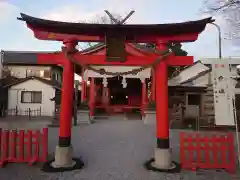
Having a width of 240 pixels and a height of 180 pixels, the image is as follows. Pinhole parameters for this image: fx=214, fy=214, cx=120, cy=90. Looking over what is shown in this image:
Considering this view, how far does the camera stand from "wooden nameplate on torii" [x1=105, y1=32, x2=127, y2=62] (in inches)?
267

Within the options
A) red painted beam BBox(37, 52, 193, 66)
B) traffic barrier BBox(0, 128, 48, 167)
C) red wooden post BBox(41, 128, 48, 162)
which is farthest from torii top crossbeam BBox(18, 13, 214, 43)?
traffic barrier BBox(0, 128, 48, 167)

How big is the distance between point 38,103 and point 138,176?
20.9 meters

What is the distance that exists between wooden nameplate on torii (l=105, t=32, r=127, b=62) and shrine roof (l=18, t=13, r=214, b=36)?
0.14 metres

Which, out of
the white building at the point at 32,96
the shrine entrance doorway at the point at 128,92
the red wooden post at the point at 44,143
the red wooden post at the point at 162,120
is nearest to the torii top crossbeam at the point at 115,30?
the red wooden post at the point at 162,120

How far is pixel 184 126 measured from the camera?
15.4 metres

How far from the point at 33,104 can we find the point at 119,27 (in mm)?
20519

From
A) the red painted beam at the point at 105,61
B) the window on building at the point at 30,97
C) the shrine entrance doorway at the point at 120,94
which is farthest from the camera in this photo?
the window on building at the point at 30,97

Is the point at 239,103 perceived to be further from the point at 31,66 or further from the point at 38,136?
the point at 31,66

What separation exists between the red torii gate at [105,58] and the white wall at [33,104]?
18259 millimetres

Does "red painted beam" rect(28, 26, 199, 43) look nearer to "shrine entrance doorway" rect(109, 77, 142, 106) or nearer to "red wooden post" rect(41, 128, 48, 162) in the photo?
"red wooden post" rect(41, 128, 48, 162)

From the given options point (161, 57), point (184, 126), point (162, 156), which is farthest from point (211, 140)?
point (184, 126)

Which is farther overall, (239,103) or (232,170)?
(239,103)

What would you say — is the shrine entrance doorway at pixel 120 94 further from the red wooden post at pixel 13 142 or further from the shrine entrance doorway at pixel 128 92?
the red wooden post at pixel 13 142

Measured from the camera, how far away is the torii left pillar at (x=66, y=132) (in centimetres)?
652
